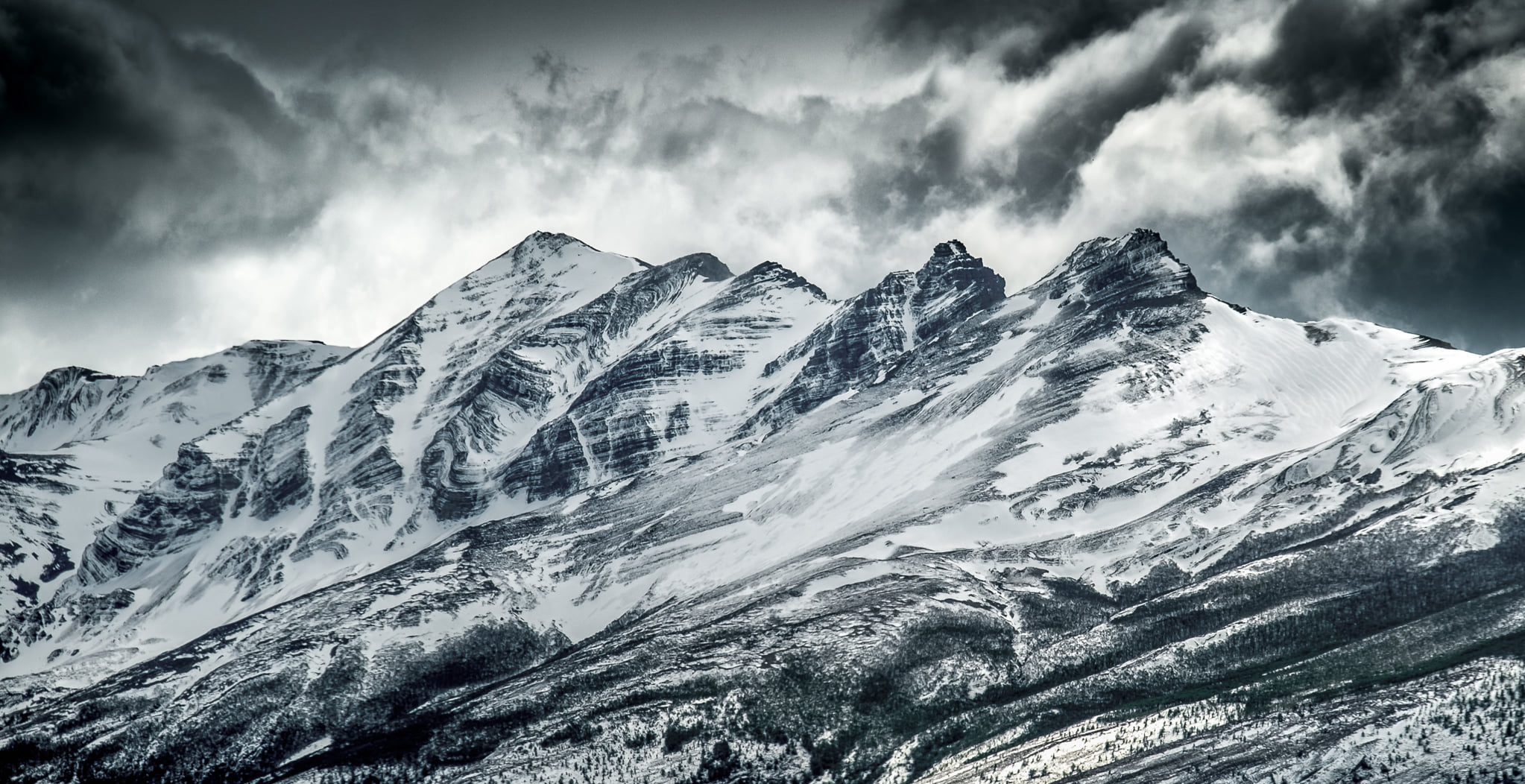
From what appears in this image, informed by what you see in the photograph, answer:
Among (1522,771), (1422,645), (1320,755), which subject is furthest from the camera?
(1422,645)

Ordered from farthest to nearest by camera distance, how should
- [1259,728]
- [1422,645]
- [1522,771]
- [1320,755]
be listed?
[1422,645] → [1259,728] → [1320,755] → [1522,771]

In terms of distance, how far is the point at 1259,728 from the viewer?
168 m

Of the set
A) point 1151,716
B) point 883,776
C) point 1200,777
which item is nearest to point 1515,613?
point 1151,716

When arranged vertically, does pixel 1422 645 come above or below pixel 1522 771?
above

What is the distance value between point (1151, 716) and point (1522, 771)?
57.7 meters

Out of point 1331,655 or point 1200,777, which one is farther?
point 1331,655

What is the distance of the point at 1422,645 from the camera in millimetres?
188250

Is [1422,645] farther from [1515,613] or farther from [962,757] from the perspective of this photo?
[962,757]

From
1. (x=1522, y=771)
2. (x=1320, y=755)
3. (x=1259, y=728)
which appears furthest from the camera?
(x=1259, y=728)

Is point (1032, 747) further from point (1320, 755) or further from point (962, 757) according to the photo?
point (1320, 755)

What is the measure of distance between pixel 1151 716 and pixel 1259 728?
73.7ft

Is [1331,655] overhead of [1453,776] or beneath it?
overhead

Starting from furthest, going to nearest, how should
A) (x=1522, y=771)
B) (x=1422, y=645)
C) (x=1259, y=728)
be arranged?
(x=1422, y=645) < (x=1259, y=728) < (x=1522, y=771)

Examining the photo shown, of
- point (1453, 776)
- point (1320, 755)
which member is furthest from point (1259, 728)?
point (1453, 776)
